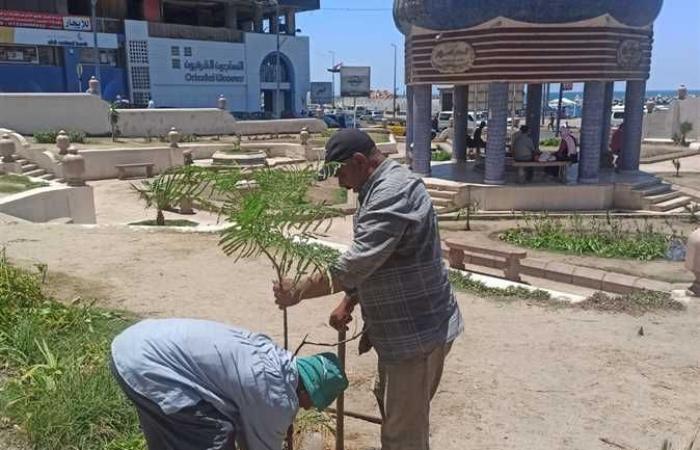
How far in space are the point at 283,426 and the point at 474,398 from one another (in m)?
2.77

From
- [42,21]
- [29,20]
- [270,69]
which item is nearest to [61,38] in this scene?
[42,21]

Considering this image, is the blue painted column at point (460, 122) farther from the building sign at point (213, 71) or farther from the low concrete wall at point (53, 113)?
the building sign at point (213, 71)

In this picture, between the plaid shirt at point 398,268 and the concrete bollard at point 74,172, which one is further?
the concrete bollard at point 74,172

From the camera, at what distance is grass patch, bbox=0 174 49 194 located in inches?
504

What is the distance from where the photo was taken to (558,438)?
391 cm

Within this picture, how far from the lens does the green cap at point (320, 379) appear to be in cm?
211

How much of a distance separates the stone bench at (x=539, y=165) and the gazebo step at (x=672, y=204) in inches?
84.7

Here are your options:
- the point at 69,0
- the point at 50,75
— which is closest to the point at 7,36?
the point at 50,75

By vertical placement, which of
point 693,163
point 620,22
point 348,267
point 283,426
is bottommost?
point 693,163

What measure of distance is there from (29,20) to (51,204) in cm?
3208

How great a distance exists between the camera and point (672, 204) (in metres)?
15.1

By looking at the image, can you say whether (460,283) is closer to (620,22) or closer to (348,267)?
(348,267)

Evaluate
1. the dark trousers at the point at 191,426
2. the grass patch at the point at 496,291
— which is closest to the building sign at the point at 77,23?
the grass patch at the point at 496,291

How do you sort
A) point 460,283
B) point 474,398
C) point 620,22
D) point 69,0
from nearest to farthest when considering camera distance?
point 474,398 < point 460,283 < point 620,22 < point 69,0
